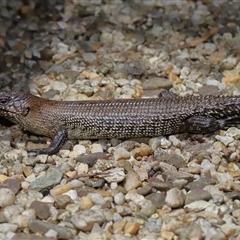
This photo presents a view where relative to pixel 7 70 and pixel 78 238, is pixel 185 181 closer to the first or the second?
pixel 78 238

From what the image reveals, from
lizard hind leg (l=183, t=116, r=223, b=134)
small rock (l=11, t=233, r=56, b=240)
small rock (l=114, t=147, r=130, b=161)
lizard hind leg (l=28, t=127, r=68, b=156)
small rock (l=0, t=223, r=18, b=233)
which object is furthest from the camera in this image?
lizard hind leg (l=183, t=116, r=223, b=134)

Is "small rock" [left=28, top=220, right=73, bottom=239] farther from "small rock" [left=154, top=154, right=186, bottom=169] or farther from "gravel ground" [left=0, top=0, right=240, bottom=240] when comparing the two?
"small rock" [left=154, top=154, right=186, bottom=169]

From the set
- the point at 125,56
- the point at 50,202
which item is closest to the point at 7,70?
the point at 125,56

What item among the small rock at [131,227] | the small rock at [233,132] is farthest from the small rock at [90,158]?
the small rock at [233,132]

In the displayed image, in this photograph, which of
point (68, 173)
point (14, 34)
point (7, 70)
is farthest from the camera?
point (14, 34)

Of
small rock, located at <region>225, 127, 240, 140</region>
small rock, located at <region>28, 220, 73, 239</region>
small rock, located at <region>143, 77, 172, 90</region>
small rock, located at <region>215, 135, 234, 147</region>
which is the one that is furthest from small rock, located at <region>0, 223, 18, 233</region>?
small rock, located at <region>143, 77, 172, 90</region>

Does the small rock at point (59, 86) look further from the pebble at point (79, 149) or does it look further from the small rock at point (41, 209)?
the small rock at point (41, 209)
